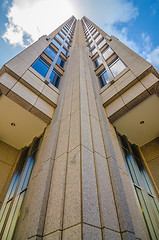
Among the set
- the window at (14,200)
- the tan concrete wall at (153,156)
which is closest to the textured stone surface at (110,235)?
the window at (14,200)

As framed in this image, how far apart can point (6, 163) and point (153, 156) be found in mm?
9176

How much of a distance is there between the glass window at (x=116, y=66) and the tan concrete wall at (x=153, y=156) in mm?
5343

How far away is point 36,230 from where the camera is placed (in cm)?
322

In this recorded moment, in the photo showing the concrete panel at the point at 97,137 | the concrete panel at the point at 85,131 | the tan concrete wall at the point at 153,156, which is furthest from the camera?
the tan concrete wall at the point at 153,156

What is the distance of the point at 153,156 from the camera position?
8.54 metres

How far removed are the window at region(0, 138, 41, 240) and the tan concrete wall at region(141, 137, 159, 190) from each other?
678 centimetres

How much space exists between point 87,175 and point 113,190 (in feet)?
3.28

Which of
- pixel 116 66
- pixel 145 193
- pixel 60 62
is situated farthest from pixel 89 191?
pixel 60 62

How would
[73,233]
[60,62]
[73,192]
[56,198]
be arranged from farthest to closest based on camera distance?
[60,62], [56,198], [73,192], [73,233]

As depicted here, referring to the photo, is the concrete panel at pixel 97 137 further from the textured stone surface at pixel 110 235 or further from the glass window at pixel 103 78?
the glass window at pixel 103 78

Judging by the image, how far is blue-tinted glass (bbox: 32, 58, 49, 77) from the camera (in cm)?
970

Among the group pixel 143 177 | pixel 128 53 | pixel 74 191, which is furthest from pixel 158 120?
pixel 74 191

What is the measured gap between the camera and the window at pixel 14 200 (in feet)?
17.7

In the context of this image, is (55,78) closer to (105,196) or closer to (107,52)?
(107,52)
